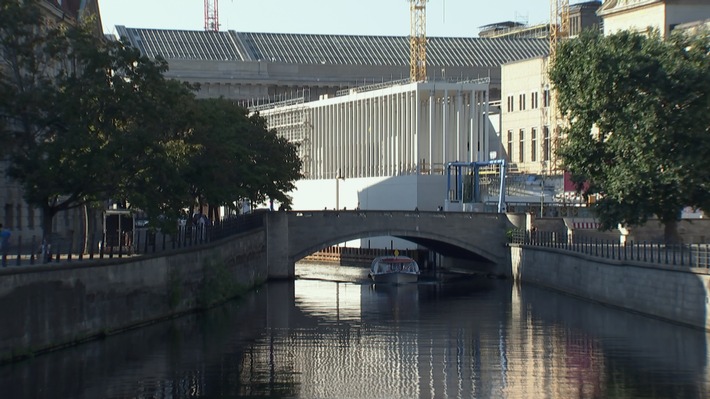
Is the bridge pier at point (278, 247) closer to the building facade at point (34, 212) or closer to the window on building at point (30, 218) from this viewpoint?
the building facade at point (34, 212)

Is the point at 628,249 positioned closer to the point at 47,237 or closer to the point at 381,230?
the point at 381,230

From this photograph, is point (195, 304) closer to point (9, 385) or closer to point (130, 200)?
point (130, 200)

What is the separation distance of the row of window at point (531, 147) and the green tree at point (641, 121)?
57.5 metres

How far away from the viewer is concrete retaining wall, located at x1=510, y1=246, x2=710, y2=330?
6612cm

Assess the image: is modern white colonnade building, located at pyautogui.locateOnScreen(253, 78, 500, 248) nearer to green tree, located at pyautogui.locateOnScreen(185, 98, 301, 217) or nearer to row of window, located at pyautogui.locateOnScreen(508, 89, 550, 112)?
row of window, located at pyautogui.locateOnScreen(508, 89, 550, 112)

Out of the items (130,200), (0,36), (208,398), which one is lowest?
(208,398)

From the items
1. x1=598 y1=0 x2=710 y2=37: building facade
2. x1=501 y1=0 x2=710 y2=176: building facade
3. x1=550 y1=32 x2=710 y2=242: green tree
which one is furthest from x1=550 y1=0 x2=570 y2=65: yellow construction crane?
x1=550 y1=32 x2=710 y2=242: green tree

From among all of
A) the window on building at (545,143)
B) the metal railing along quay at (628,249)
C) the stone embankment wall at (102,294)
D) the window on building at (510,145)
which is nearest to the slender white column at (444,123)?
the window on building at (545,143)

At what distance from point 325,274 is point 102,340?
56996 millimetres

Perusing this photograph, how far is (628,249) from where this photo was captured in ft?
272

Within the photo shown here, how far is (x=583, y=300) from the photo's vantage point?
86312 millimetres

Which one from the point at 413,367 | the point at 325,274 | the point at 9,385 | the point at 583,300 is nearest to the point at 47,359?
the point at 9,385

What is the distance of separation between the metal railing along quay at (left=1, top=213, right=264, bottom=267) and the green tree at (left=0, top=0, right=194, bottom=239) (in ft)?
7.40

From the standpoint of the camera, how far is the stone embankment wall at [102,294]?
53188 mm
